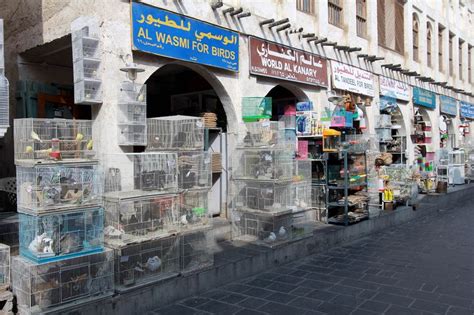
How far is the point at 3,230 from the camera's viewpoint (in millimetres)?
5766

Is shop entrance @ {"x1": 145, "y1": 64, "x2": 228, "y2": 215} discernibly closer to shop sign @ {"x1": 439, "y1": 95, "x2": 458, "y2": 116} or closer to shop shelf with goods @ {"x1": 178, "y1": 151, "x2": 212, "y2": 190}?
shop shelf with goods @ {"x1": 178, "y1": 151, "x2": 212, "y2": 190}

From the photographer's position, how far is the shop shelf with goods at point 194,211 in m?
5.62

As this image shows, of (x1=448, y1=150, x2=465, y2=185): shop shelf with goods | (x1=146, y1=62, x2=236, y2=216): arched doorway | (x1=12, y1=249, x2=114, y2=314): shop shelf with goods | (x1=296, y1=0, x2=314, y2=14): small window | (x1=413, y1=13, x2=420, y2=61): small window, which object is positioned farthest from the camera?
(x1=448, y1=150, x2=465, y2=185): shop shelf with goods

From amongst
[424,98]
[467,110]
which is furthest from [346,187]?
[467,110]

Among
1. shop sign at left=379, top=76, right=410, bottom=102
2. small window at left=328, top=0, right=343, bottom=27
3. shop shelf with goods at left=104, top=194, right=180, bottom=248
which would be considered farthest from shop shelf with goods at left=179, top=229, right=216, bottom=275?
shop sign at left=379, top=76, right=410, bottom=102

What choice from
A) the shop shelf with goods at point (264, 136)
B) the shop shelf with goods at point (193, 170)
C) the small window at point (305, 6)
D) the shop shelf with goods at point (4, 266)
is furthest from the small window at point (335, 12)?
the shop shelf with goods at point (4, 266)

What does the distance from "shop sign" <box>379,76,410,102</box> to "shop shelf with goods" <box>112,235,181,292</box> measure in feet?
A: 32.9

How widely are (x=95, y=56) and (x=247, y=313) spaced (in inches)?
153

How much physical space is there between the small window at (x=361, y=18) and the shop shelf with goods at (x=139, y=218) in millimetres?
9510

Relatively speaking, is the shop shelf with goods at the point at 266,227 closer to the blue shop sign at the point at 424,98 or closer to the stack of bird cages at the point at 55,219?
the stack of bird cages at the point at 55,219

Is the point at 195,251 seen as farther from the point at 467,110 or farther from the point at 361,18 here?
the point at 467,110

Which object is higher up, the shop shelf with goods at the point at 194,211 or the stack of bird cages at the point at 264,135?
the stack of bird cages at the point at 264,135

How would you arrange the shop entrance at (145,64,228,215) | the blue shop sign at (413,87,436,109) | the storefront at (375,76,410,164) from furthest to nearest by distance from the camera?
the blue shop sign at (413,87,436,109), the storefront at (375,76,410,164), the shop entrance at (145,64,228,215)

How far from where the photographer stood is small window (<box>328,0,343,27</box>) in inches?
441
